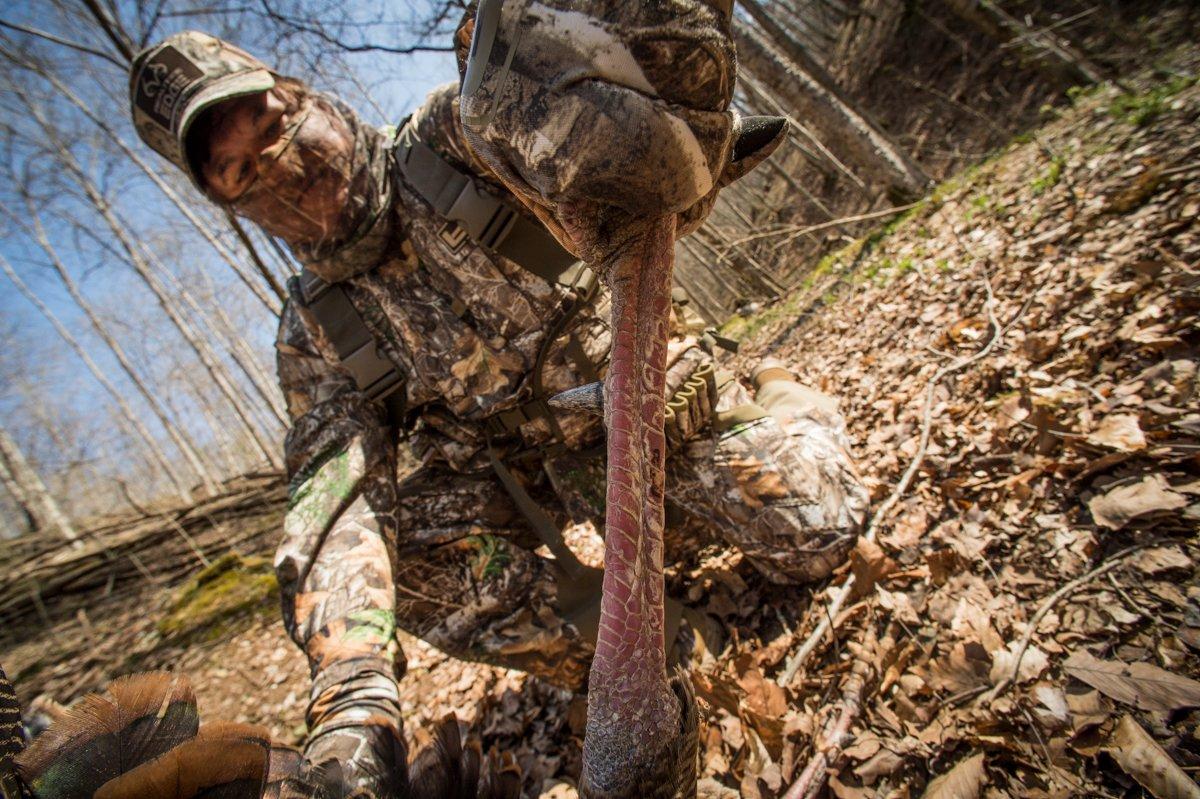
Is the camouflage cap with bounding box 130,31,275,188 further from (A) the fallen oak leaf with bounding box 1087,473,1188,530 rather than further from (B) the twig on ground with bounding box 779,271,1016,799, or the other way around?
(A) the fallen oak leaf with bounding box 1087,473,1188,530

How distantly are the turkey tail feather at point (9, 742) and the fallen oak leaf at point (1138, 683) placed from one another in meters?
2.04

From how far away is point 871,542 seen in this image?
2039mm

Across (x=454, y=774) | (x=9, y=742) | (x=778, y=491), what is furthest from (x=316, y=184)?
(x=778, y=491)

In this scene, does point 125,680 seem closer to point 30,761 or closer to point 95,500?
point 30,761

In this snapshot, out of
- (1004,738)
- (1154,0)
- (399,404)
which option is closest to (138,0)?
(399,404)

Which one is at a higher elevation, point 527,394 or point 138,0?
point 138,0

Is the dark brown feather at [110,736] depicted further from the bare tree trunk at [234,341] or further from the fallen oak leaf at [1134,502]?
the bare tree trunk at [234,341]

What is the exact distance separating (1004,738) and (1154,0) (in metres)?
9.60

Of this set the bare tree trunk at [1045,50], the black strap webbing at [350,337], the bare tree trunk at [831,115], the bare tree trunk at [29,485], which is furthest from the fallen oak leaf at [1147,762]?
the bare tree trunk at [29,485]

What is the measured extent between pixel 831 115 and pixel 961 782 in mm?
6237

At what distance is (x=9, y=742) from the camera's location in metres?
0.69

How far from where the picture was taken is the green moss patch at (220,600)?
18.0 feet

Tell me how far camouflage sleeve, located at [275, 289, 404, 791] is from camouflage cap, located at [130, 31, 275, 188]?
94cm

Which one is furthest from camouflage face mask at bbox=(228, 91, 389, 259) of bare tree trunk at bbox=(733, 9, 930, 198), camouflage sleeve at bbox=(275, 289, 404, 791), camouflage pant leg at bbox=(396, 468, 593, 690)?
bare tree trunk at bbox=(733, 9, 930, 198)
